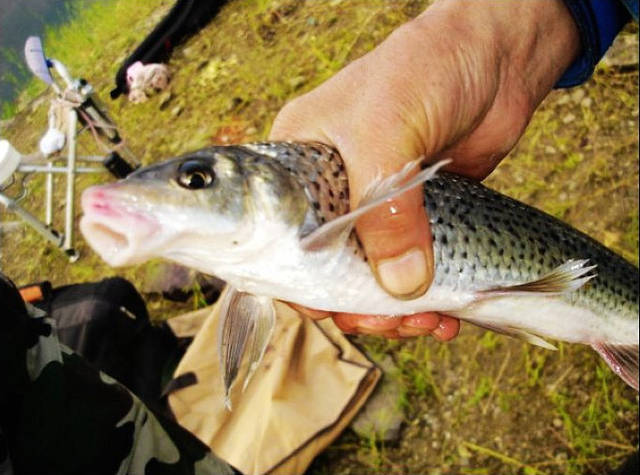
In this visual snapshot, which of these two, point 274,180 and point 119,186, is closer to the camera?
point 119,186

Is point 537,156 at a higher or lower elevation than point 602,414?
higher

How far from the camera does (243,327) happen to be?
182 centimetres

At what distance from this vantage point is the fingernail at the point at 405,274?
1.74 meters

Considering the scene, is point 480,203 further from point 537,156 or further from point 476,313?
point 537,156

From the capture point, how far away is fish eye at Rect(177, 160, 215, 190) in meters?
1.46

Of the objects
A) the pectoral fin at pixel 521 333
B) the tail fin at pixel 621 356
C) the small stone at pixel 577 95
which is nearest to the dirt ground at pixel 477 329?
the small stone at pixel 577 95

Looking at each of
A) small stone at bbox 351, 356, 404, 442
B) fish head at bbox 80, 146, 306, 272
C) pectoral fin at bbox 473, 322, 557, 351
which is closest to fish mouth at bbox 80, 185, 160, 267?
fish head at bbox 80, 146, 306, 272

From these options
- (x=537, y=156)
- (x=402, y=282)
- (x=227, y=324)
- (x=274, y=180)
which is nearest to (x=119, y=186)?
(x=274, y=180)

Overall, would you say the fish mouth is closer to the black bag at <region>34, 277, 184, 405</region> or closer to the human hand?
the human hand

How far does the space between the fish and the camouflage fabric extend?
1.69ft

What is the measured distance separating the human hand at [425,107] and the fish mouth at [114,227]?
71 centimetres

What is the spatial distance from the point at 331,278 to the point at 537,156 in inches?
108

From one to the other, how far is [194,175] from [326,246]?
1.58 ft

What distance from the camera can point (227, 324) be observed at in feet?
5.93
